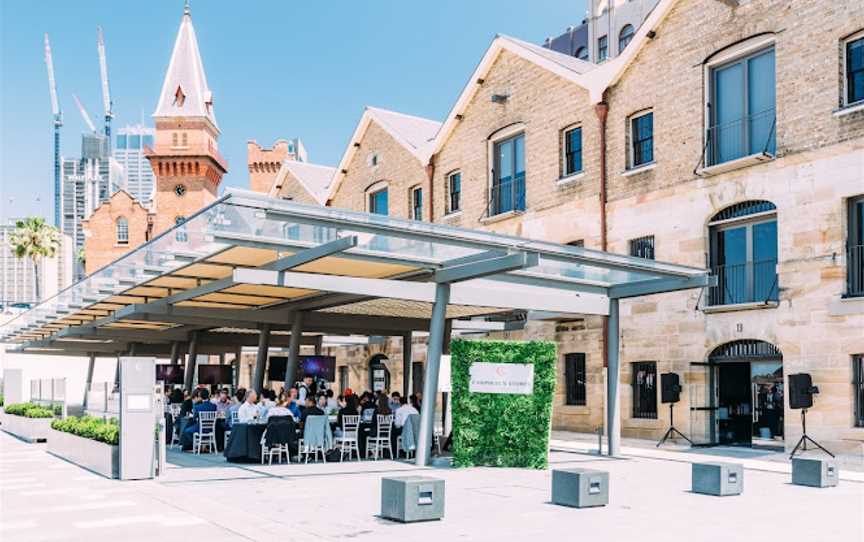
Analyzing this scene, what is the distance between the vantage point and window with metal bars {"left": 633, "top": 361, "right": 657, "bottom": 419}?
938 inches

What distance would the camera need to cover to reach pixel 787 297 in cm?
2008

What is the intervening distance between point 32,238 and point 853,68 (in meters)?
72.8

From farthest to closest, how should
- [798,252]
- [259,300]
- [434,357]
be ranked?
[259,300], [798,252], [434,357]

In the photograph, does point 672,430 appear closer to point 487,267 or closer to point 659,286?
point 659,286

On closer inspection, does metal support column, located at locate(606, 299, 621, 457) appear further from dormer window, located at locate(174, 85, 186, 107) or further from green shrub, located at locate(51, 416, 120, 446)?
dormer window, located at locate(174, 85, 186, 107)

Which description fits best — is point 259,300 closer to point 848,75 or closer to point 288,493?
point 288,493

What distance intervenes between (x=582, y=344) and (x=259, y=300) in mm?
9008

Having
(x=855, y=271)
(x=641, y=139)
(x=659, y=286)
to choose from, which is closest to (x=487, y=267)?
(x=659, y=286)

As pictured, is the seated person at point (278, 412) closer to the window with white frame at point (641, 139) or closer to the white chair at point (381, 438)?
the white chair at point (381, 438)

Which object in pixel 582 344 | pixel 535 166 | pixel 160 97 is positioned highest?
pixel 160 97

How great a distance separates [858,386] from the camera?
18.8m

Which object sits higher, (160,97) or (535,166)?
(160,97)

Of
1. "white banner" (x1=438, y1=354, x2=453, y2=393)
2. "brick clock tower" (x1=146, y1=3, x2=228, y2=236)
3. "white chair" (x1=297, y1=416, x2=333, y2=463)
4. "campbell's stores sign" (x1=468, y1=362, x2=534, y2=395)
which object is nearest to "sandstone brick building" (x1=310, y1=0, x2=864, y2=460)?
"campbell's stores sign" (x1=468, y1=362, x2=534, y2=395)


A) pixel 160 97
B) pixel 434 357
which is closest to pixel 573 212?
pixel 434 357
